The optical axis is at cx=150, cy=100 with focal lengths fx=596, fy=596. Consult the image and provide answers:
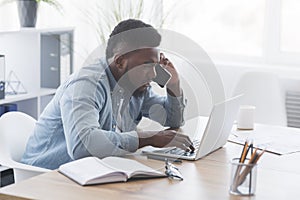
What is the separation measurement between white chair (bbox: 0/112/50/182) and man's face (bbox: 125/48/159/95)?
1.63ft

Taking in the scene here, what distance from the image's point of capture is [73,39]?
4.30 metres

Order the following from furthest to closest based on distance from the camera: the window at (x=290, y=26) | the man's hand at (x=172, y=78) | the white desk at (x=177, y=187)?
1. the window at (x=290, y=26)
2. the man's hand at (x=172, y=78)
3. the white desk at (x=177, y=187)

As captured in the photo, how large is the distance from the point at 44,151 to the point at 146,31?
637mm

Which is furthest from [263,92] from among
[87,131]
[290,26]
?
[87,131]

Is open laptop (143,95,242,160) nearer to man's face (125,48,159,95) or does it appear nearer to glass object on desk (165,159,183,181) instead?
glass object on desk (165,159,183,181)

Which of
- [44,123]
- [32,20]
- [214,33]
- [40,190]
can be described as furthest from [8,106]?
[40,190]

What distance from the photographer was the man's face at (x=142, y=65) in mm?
2271

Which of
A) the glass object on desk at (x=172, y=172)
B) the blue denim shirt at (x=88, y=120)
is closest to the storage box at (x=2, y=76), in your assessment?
the blue denim shirt at (x=88, y=120)

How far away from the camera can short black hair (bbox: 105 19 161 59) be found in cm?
234

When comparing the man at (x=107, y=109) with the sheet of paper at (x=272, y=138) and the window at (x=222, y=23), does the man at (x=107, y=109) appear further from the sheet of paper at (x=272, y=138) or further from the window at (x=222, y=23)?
the window at (x=222, y=23)

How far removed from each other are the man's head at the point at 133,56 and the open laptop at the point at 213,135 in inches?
11.5

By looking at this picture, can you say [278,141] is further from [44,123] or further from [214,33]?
[214,33]

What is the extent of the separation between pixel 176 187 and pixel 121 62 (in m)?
0.67

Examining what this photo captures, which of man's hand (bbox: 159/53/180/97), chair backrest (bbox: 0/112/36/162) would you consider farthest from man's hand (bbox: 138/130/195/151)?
chair backrest (bbox: 0/112/36/162)
